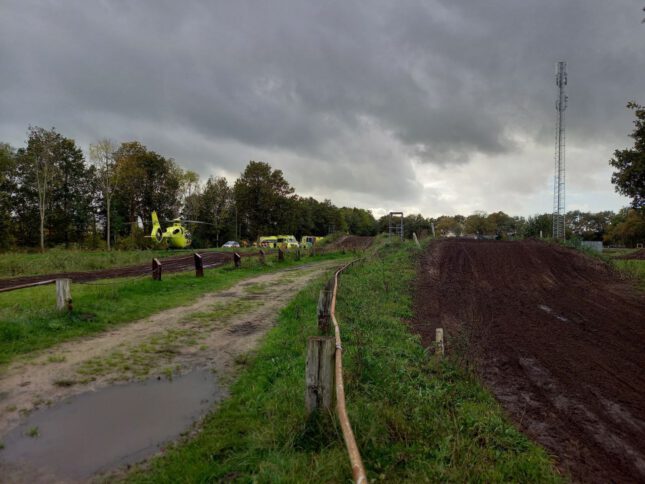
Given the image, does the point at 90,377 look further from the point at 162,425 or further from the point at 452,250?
the point at 452,250

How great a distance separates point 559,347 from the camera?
820cm

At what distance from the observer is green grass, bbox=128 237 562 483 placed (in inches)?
136

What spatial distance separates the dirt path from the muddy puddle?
35 cm

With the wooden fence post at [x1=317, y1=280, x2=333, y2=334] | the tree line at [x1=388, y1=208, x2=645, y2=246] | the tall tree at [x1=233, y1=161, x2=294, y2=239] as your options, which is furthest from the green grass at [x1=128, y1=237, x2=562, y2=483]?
the tree line at [x1=388, y1=208, x2=645, y2=246]

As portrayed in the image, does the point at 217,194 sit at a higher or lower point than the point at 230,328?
higher

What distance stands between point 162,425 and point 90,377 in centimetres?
216

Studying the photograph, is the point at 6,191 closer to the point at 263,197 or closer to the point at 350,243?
the point at 263,197

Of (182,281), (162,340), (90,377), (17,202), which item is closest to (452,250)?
(182,281)

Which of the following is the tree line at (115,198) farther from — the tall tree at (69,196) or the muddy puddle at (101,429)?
the muddy puddle at (101,429)

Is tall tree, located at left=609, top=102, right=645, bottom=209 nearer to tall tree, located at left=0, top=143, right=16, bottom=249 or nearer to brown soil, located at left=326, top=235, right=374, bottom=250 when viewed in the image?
brown soil, located at left=326, top=235, right=374, bottom=250

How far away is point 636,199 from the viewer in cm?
1575

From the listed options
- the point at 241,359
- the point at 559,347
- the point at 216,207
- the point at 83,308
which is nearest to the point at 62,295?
the point at 83,308

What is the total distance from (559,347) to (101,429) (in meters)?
8.49

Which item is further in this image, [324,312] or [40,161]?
[40,161]
